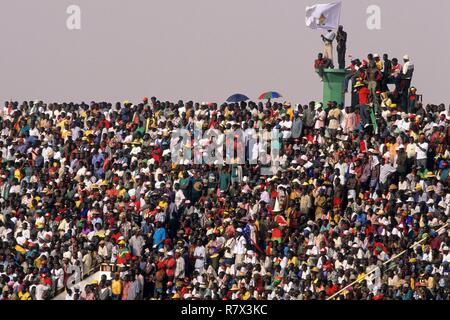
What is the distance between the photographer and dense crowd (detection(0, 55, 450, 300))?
44.2 m

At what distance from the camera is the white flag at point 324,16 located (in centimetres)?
5284

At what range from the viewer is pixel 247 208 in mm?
47094

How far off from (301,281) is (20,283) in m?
6.81

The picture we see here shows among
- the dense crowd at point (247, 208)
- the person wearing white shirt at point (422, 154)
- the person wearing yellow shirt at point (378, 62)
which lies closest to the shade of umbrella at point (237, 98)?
the dense crowd at point (247, 208)

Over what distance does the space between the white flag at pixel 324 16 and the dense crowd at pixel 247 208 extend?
2170mm

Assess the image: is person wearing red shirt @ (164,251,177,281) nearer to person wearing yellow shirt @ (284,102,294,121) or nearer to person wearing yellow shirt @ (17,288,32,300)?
person wearing yellow shirt @ (17,288,32,300)

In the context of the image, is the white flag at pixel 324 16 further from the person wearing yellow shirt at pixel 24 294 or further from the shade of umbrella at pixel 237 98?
the person wearing yellow shirt at pixel 24 294

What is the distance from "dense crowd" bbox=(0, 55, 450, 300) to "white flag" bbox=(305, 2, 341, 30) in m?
2.17

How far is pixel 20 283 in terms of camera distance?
46938mm

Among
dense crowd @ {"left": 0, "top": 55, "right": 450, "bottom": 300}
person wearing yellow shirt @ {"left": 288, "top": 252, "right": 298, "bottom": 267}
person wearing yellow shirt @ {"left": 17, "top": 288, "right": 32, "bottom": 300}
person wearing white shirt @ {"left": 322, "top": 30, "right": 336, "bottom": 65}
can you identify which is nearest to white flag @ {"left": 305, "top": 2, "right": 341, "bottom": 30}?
person wearing white shirt @ {"left": 322, "top": 30, "right": 336, "bottom": 65}

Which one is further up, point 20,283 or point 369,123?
point 369,123

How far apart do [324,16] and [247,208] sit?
7890 millimetres
